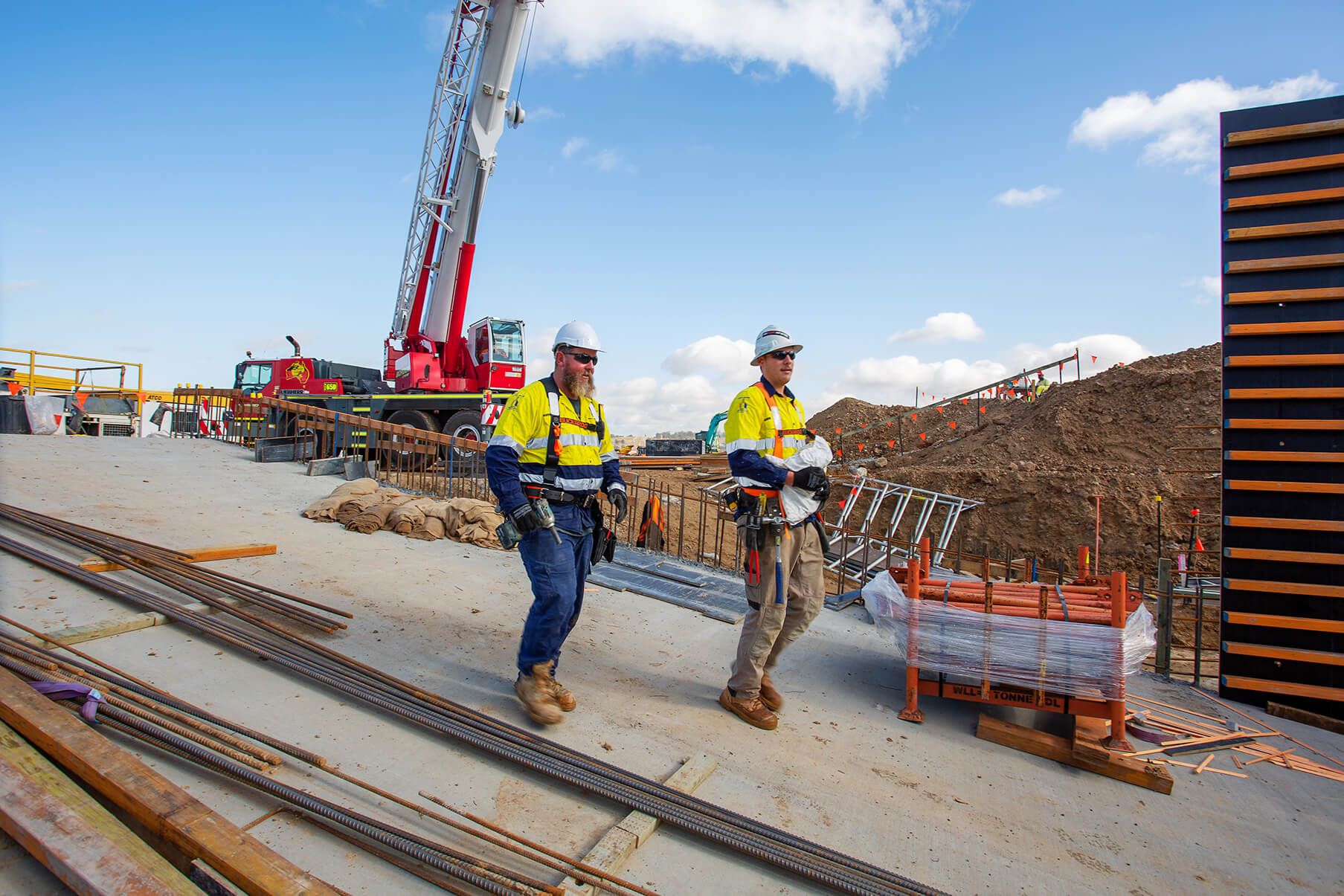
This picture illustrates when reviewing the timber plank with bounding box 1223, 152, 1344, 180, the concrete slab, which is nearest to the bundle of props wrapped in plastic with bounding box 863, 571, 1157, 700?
the concrete slab

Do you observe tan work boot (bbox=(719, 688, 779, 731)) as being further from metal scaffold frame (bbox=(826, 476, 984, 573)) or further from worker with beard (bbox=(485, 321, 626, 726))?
metal scaffold frame (bbox=(826, 476, 984, 573))

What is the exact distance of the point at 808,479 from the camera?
374cm

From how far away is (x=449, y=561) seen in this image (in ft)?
21.5

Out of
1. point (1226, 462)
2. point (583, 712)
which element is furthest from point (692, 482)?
point (583, 712)

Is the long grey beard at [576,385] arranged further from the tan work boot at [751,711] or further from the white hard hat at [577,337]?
the tan work boot at [751,711]

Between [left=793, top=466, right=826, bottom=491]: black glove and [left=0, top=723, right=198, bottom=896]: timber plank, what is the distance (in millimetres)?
2958

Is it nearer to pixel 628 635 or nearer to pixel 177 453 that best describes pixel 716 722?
pixel 628 635

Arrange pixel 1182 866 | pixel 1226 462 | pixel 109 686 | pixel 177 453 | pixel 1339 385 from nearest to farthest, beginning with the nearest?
pixel 1182 866 → pixel 109 686 → pixel 1339 385 → pixel 1226 462 → pixel 177 453

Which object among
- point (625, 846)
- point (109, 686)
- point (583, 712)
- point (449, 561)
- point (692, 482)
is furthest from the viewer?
point (692, 482)

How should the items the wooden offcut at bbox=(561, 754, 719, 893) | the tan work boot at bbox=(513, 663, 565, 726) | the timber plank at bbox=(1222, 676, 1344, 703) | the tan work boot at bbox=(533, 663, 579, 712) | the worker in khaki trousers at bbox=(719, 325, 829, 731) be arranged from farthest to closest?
the timber plank at bbox=(1222, 676, 1344, 703) < the worker in khaki trousers at bbox=(719, 325, 829, 731) < the tan work boot at bbox=(533, 663, 579, 712) < the tan work boot at bbox=(513, 663, 565, 726) < the wooden offcut at bbox=(561, 754, 719, 893)

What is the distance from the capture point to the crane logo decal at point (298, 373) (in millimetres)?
16656

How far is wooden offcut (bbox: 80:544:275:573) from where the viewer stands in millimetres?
4852

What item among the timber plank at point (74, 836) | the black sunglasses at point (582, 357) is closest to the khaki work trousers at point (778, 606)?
the black sunglasses at point (582, 357)

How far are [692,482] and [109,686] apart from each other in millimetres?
19075
